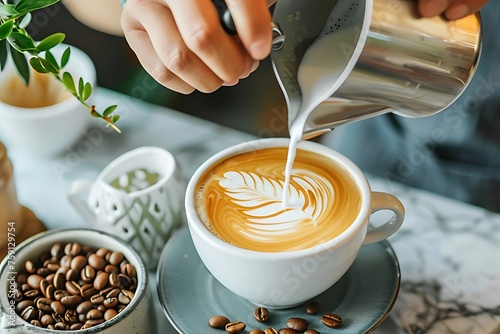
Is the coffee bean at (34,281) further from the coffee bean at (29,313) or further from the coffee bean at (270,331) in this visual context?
the coffee bean at (270,331)

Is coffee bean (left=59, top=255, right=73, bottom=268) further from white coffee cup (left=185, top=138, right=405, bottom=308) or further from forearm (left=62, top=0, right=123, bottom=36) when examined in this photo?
forearm (left=62, top=0, right=123, bottom=36)

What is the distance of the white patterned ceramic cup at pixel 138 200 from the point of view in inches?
36.0

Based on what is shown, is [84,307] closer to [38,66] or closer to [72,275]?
[72,275]

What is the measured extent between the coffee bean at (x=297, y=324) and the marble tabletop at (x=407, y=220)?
122 mm

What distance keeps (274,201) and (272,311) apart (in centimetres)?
14

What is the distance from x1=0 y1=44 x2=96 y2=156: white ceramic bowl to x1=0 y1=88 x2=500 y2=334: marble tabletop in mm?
27

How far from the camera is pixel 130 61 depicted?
7.07 feet

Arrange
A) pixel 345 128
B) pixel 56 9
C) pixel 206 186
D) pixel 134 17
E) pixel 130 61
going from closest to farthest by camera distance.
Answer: pixel 134 17, pixel 206 186, pixel 345 128, pixel 56 9, pixel 130 61

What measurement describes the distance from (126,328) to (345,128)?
70 cm

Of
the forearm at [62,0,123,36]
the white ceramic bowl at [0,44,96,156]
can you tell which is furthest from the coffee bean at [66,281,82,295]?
the forearm at [62,0,123,36]

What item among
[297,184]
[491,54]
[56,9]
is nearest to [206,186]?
[297,184]

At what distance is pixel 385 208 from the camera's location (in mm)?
836

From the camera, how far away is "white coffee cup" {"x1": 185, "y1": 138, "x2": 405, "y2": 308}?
744 millimetres

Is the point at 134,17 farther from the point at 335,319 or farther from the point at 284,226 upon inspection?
the point at 335,319
